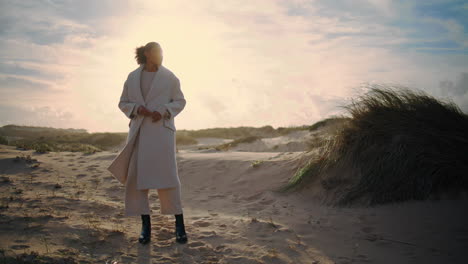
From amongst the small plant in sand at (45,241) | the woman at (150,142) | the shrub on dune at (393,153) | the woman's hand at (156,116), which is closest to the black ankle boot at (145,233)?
the woman at (150,142)

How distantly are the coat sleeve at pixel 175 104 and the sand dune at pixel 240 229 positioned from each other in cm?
146

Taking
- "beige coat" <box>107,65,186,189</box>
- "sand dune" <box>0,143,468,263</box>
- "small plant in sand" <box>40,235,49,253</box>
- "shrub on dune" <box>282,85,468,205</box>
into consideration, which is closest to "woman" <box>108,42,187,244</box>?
"beige coat" <box>107,65,186,189</box>

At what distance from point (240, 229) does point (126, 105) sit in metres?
2.03

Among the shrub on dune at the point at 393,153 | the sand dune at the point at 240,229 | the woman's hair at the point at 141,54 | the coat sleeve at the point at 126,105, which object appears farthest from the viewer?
the shrub on dune at the point at 393,153

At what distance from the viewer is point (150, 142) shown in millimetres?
3568

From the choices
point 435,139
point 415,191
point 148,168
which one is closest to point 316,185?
point 415,191

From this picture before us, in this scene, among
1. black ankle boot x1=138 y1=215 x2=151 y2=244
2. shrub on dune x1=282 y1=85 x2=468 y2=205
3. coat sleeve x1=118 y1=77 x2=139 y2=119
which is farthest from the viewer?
shrub on dune x1=282 y1=85 x2=468 y2=205

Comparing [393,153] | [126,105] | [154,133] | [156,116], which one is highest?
[126,105]

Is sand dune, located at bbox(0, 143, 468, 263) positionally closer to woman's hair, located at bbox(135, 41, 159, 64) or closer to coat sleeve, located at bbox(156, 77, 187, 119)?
coat sleeve, located at bbox(156, 77, 187, 119)

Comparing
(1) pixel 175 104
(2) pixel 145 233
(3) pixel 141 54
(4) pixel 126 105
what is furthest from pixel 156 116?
(2) pixel 145 233

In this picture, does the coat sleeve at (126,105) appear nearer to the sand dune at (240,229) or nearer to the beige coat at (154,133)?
the beige coat at (154,133)

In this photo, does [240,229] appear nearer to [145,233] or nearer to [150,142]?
[145,233]

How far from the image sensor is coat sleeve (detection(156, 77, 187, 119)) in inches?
141

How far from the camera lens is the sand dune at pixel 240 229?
3.13 m
